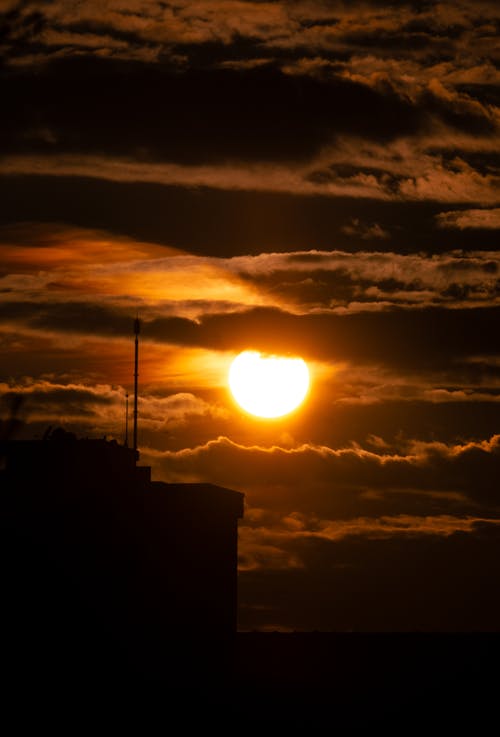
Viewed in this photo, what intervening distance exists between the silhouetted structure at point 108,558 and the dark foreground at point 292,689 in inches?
75.4

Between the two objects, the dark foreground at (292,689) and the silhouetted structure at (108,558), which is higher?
the silhouetted structure at (108,558)

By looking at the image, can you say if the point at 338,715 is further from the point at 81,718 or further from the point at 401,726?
the point at 81,718

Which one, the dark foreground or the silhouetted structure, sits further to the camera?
the silhouetted structure

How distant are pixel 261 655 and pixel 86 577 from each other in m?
12.0

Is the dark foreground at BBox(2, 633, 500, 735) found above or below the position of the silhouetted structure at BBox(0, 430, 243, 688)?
below

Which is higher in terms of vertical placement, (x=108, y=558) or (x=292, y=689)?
(x=108, y=558)

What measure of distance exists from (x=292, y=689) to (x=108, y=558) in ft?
53.2

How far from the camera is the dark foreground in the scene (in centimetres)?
7188

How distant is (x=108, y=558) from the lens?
283 feet

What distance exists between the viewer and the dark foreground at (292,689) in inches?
2830

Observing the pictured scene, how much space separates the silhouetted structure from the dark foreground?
6.28 ft

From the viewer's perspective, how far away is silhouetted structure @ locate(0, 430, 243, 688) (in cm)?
8025

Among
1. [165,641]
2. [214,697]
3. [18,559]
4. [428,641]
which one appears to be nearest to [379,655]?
[428,641]

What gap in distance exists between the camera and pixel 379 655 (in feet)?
252
